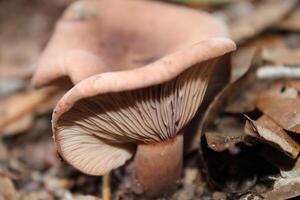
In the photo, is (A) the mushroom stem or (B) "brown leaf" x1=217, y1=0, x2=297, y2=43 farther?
(B) "brown leaf" x1=217, y1=0, x2=297, y2=43

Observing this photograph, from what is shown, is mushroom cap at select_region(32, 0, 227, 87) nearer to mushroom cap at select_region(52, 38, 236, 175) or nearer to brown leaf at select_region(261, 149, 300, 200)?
mushroom cap at select_region(52, 38, 236, 175)

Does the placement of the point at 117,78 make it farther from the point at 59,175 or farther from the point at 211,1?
the point at 211,1

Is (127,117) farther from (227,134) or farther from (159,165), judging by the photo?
(227,134)

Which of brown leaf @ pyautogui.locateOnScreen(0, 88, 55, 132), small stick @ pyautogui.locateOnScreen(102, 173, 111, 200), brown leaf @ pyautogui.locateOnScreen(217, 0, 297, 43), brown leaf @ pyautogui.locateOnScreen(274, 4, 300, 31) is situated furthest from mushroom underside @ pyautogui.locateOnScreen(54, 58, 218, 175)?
brown leaf @ pyautogui.locateOnScreen(274, 4, 300, 31)

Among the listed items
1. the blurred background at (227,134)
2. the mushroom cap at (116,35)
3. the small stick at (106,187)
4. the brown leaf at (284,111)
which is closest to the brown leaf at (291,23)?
the blurred background at (227,134)

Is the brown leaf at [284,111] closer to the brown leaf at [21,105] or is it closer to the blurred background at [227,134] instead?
the blurred background at [227,134]

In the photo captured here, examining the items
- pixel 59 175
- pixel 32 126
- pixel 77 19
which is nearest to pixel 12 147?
pixel 32 126
